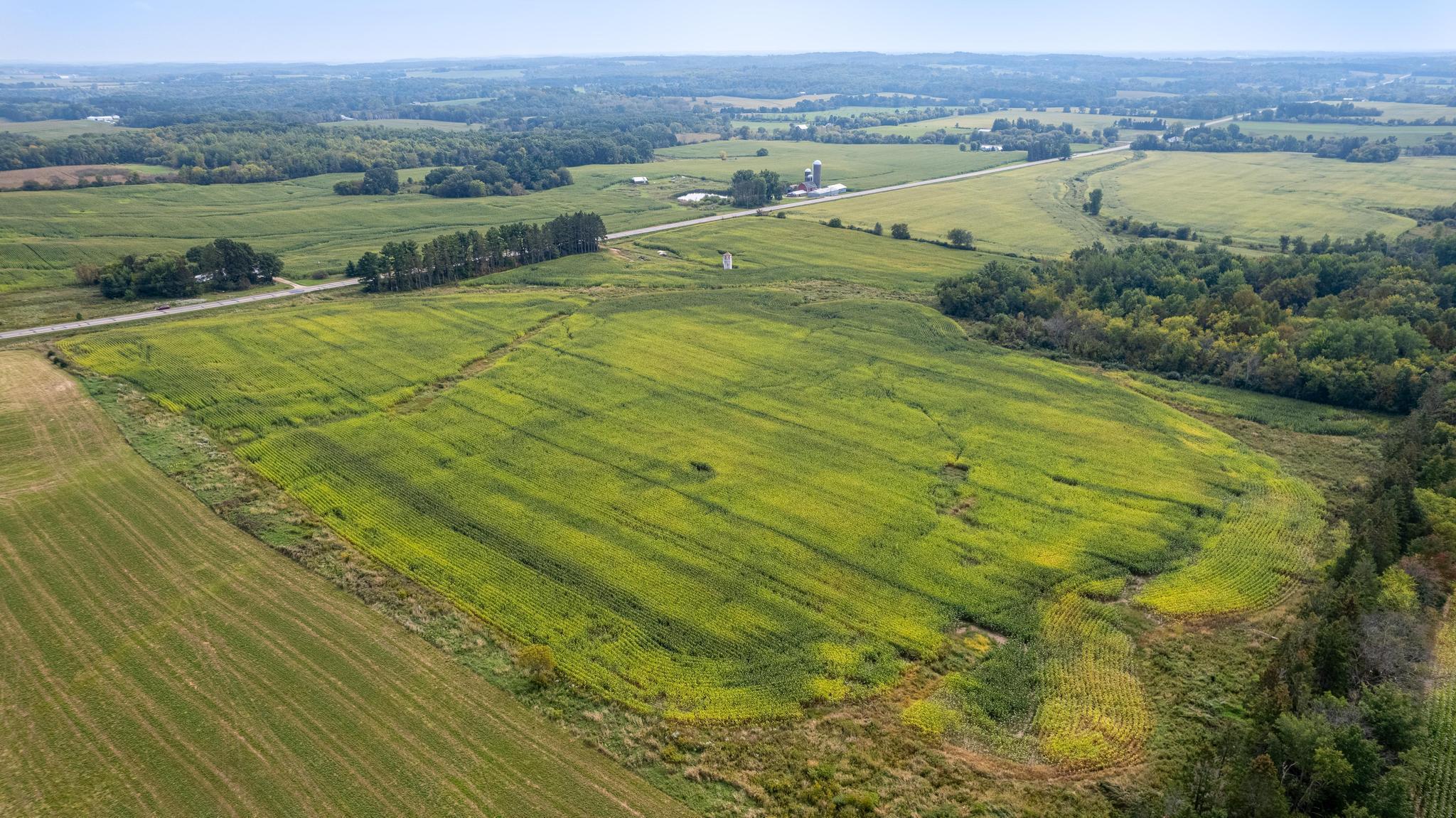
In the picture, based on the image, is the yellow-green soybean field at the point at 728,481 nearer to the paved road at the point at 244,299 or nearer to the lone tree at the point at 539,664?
the lone tree at the point at 539,664

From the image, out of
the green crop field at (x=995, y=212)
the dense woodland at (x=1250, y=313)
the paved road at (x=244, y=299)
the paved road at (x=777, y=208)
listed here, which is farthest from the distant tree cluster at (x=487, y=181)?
the dense woodland at (x=1250, y=313)

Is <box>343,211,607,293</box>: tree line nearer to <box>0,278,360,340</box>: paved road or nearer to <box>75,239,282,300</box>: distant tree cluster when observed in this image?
<box>0,278,360,340</box>: paved road

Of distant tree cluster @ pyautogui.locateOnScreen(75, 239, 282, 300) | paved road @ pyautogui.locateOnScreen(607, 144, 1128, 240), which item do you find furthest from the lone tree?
paved road @ pyautogui.locateOnScreen(607, 144, 1128, 240)

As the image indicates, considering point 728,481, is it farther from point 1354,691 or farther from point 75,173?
point 75,173

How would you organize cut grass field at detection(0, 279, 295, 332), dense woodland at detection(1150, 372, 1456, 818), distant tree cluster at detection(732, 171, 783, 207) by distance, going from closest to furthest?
dense woodland at detection(1150, 372, 1456, 818)
cut grass field at detection(0, 279, 295, 332)
distant tree cluster at detection(732, 171, 783, 207)

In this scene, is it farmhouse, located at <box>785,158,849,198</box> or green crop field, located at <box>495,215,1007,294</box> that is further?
farmhouse, located at <box>785,158,849,198</box>

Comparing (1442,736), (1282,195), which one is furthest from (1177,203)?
(1442,736)
